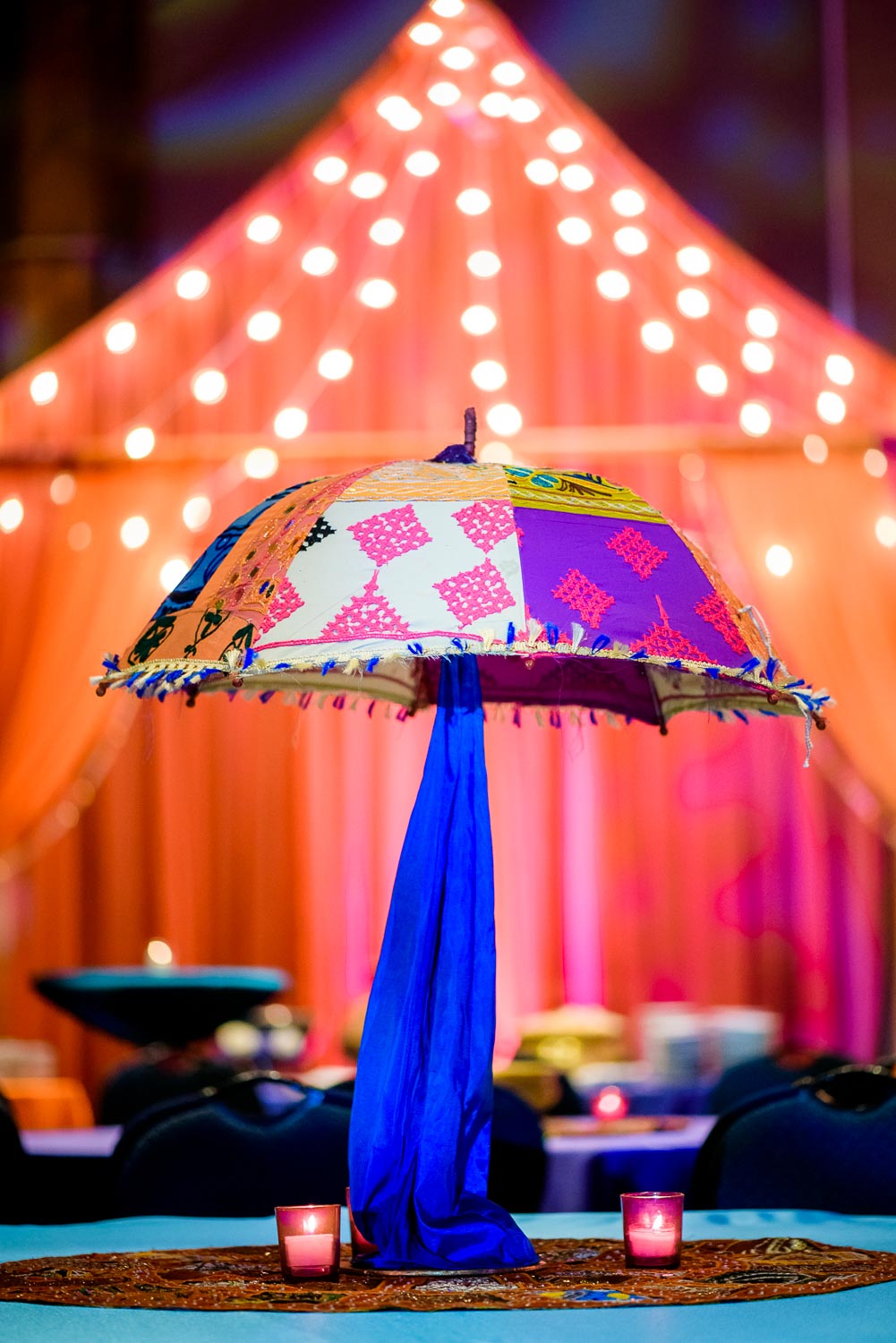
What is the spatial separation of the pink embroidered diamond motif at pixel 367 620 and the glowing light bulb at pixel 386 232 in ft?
15.4

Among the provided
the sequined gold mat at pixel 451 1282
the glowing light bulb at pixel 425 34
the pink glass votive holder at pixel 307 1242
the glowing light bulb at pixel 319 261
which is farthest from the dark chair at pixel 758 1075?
the glowing light bulb at pixel 425 34

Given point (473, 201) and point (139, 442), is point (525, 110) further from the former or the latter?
point (139, 442)

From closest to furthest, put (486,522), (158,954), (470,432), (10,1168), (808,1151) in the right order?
(486,522) < (470,432) < (808,1151) < (10,1168) < (158,954)

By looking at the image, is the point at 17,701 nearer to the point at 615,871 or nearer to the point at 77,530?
the point at 77,530

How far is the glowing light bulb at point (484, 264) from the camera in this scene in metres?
6.10

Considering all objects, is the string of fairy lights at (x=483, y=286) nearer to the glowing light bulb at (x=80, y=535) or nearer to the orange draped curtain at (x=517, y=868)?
the glowing light bulb at (x=80, y=535)

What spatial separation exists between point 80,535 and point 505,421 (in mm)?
1443

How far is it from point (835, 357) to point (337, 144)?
187cm

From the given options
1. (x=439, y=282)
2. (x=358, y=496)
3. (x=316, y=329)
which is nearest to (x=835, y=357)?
(x=439, y=282)

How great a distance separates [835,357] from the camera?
6.09 m

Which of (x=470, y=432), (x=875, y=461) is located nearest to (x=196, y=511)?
(x=875, y=461)

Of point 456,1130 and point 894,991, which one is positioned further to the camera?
point 894,991

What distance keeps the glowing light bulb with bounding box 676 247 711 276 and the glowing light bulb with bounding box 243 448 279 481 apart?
4.92 feet

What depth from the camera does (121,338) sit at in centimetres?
614
